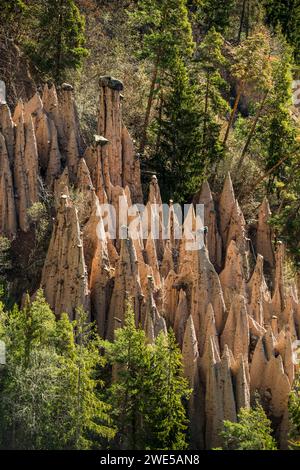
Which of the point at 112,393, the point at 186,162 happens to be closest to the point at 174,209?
the point at 186,162

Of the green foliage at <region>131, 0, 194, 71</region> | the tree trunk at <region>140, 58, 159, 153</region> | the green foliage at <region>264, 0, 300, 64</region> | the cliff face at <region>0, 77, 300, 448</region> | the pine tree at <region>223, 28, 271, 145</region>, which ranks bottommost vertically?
the cliff face at <region>0, 77, 300, 448</region>

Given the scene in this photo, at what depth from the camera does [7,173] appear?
2881 centimetres

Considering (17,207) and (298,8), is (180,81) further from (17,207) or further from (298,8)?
(298,8)

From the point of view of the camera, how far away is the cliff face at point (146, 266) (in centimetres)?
2475

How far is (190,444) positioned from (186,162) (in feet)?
45.5

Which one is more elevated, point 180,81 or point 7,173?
point 180,81

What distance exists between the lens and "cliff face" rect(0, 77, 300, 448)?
2475 cm

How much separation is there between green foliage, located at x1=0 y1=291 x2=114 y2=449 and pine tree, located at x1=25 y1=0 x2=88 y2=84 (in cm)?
1723

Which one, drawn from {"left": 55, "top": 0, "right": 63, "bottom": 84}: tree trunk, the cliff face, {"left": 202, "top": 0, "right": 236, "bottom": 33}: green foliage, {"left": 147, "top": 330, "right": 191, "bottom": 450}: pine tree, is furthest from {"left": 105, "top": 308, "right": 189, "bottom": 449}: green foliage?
{"left": 202, "top": 0, "right": 236, "bottom": 33}: green foliage

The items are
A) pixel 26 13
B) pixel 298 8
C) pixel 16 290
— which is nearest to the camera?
pixel 16 290

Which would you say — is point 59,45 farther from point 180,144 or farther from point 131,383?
point 131,383

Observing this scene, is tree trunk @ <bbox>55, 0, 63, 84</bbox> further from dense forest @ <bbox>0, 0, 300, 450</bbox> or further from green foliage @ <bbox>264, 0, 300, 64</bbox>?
green foliage @ <bbox>264, 0, 300, 64</bbox>

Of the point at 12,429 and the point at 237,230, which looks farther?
the point at 237,230

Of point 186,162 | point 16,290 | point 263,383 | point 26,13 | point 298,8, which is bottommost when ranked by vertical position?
point 263,383
